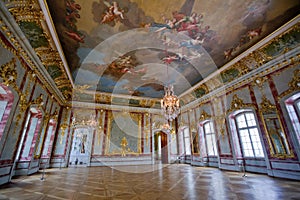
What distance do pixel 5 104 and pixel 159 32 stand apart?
5.49 metres

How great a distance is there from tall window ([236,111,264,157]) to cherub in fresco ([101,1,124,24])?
23.6 ft

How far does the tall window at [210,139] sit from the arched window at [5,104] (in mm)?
9495

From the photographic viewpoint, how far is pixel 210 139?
923 cm

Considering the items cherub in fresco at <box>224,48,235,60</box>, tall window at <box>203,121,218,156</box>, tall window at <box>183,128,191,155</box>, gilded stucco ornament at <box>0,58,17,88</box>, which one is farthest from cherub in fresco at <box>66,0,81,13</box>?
tall window at <box>183,128,191,155</box>

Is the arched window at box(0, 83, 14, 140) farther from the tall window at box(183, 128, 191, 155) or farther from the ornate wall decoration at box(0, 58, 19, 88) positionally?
the tall window at box(183, 128, 191, 155)

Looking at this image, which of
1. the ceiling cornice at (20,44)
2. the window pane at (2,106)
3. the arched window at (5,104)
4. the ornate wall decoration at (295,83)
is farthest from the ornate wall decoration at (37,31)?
the ornate wall decoration at (295,83)

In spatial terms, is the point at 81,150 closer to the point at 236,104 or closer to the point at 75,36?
the point at 75,36

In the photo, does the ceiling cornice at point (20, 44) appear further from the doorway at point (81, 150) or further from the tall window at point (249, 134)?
the tall window at point (249, 134)

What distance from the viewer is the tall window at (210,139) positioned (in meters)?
8.82

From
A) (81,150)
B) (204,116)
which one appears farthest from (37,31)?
(81,150)

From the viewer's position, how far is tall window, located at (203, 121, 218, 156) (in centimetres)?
882

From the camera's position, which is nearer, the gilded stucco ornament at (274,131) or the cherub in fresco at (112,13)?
the cherub in fresco at (112,13)

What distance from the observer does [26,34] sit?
4254 mm

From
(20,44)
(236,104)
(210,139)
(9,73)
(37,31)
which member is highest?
(37,31)
